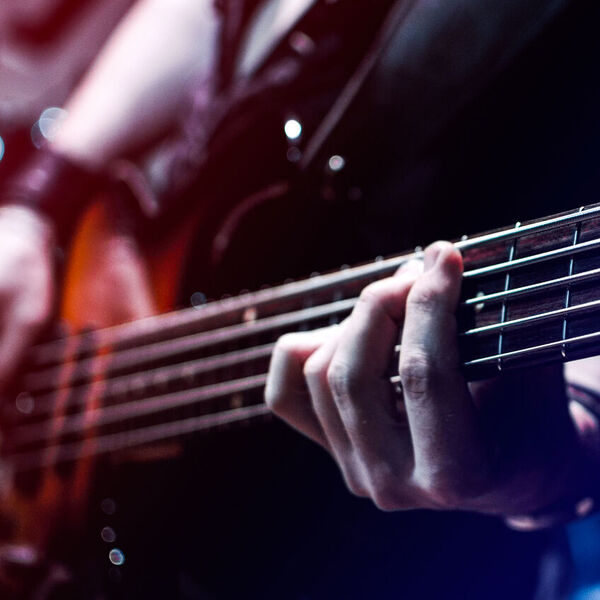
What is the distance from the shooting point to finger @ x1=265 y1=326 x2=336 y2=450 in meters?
0.55

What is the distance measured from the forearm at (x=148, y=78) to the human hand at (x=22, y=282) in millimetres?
248

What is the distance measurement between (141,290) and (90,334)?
101mm

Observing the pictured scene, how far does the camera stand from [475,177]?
24.1 inches

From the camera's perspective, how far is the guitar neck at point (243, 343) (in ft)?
1.36

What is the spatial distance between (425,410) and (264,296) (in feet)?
0.92

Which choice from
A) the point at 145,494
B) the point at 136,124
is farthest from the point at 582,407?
the point at 136,124

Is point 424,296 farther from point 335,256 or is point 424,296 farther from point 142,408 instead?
point 142,408

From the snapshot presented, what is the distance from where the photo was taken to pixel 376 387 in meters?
0.50

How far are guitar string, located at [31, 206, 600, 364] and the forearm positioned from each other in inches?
17.3

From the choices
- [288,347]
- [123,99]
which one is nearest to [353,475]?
[288,347]

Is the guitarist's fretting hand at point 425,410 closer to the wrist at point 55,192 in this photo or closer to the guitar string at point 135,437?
the guitar string at point 135,437

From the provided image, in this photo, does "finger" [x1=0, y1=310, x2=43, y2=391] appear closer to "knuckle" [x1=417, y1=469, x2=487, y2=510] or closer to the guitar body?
the guitar body

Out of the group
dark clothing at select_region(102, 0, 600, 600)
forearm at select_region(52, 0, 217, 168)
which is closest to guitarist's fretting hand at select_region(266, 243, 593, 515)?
dark clothing at select_region(102, 0, 600, 600)

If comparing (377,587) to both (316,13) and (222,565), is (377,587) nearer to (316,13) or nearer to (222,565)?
(222,565)
